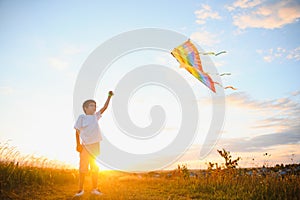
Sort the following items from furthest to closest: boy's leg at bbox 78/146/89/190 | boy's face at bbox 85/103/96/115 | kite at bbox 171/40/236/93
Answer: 1. kite at bbox 171/40/236/93
2. boy's face at bbox 85/103/96/115
3. boy's leg at bbox 78/146/89/190

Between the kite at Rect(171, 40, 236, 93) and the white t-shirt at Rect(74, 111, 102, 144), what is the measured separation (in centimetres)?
274

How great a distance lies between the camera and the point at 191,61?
7934 mm

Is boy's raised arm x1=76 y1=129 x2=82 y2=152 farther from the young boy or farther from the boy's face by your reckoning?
the boy's face

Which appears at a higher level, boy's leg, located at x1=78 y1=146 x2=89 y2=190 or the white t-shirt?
the white t-shirt

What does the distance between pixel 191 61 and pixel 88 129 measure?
3.42 meters

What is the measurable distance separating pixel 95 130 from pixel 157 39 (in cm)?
780

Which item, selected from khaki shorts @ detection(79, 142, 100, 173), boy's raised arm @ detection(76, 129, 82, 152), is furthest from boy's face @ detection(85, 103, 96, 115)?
khaki shorts @ detection(79, 142, 100, 173)

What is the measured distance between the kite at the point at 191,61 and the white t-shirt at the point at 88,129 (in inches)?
108

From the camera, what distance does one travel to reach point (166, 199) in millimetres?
6863

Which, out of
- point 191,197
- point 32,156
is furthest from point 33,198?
point 191,197

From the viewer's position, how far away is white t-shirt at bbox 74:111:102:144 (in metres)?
6.87

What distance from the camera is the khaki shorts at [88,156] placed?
6820 mm

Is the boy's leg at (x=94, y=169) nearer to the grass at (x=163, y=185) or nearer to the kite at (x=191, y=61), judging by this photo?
the grass at (x=163, y=185)

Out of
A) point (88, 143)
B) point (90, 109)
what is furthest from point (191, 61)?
point (88, 143)
